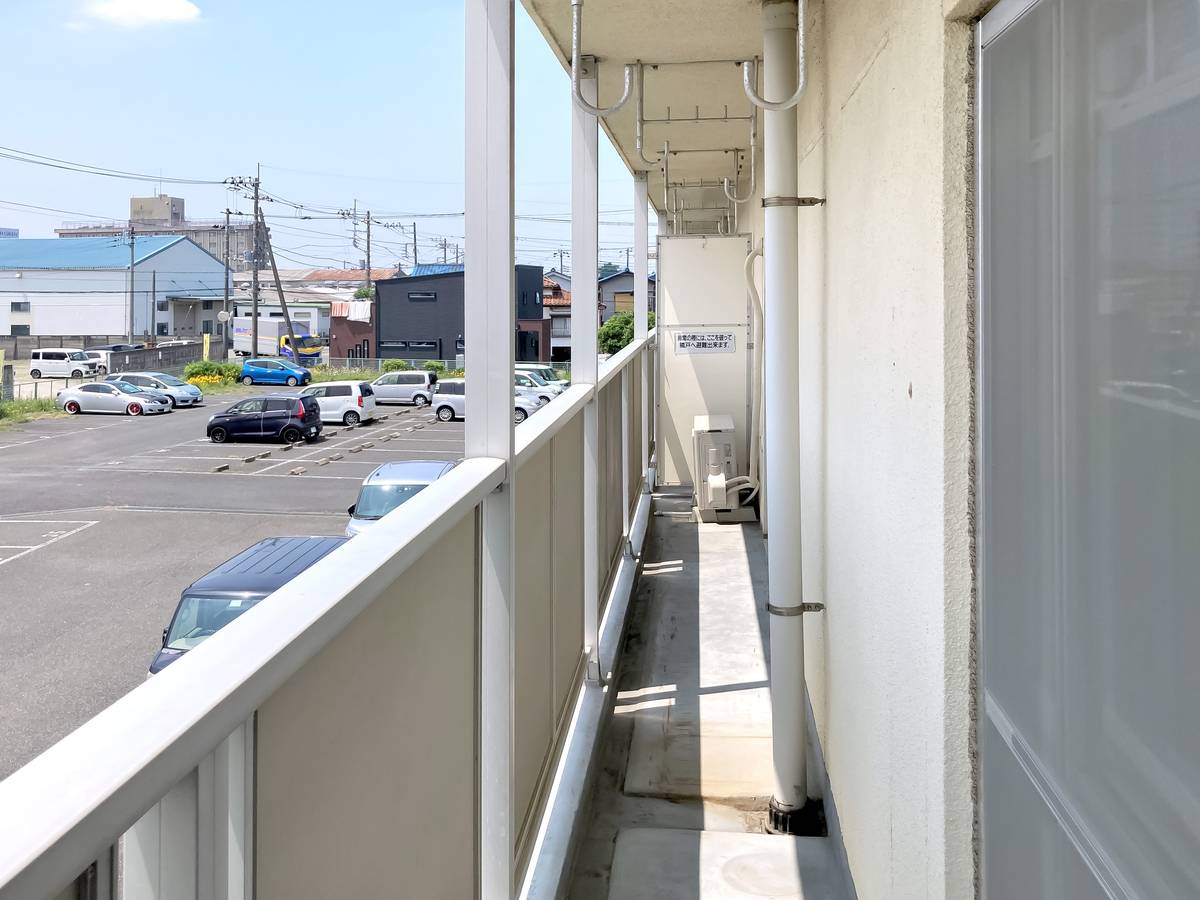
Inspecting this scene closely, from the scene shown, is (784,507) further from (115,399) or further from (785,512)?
(115,399)

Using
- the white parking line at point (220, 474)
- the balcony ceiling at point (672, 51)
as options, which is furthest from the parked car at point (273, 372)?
the balcony ceiling at point (672, 51)

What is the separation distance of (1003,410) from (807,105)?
2031mm

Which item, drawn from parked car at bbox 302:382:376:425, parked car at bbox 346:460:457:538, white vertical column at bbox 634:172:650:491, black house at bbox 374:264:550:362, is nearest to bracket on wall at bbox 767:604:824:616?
black house at bbox 374:264:550:362

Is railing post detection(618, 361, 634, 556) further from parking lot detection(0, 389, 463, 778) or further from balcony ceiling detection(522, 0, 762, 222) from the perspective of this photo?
parking lot detection(0, 389, 463, 778)

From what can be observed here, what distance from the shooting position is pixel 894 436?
1.67 metres

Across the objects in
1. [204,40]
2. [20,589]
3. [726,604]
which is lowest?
[726,604]

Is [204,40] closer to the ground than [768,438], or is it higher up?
higher up

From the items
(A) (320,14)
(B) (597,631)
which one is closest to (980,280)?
(A) (320,14)

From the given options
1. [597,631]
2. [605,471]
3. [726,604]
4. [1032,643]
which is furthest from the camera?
[726,604]

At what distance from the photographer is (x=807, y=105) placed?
2947mm

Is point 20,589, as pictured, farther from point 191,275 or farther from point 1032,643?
point 1032,643

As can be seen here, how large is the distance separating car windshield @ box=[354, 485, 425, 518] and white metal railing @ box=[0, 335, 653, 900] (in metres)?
0.02

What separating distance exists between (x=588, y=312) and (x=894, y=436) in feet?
6.27

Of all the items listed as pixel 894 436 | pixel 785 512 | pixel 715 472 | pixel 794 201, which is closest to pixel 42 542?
pixel 894 436
